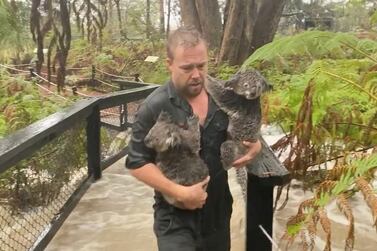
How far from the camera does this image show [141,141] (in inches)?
79.3

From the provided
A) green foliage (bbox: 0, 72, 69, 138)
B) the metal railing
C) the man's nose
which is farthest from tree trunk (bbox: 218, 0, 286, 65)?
the man's nose

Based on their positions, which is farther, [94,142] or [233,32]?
[233,32]

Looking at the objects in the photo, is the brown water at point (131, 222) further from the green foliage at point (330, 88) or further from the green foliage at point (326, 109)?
the green foliage at point (330, 88)

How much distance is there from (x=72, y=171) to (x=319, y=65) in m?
2.92

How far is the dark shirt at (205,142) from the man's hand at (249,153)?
4.1 inches

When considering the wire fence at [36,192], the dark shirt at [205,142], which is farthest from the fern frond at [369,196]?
the wire fence at [36,192]

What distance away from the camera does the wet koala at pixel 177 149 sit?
1.92m

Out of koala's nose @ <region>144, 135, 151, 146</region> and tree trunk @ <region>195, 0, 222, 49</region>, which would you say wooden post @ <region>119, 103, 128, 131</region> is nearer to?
koala's nose @ <region>144, 135, 151, 146</region>

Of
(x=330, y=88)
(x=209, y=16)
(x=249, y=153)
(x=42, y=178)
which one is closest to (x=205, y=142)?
(x=249, y=153)

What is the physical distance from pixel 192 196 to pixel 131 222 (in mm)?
2856

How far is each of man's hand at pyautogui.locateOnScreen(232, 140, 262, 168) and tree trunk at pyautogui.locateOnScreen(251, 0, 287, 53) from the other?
11.8m

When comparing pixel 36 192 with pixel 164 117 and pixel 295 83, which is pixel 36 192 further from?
pixel 164 117

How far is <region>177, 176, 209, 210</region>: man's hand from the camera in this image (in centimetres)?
194

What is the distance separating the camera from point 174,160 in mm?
1994
